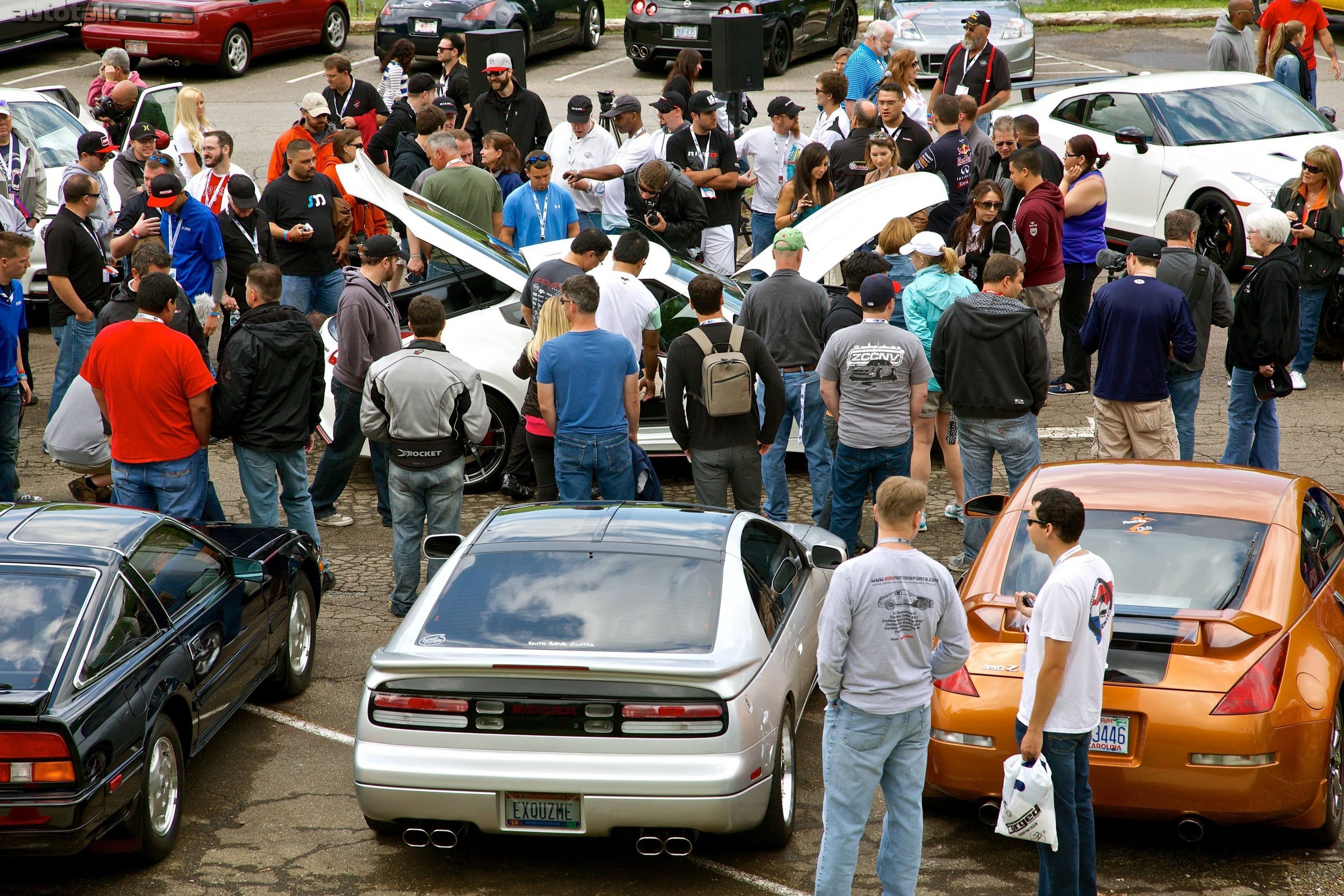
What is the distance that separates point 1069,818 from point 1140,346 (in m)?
4.32

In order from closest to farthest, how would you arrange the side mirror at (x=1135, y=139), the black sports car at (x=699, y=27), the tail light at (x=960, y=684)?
the tail light at (x=960, y=684) < the side mirror at (x=1135, y=139) < the black sports car at (x=699, y=27)

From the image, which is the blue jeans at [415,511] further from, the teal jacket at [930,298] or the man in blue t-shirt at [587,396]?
the teal jacket at [930,298]

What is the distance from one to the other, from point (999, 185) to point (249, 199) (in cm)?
575

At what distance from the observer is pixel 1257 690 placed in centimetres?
514

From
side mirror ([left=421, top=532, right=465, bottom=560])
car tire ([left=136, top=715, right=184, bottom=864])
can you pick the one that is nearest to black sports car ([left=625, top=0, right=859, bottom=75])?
side mirror ([left=421, top=532, right=465, bottom=560])

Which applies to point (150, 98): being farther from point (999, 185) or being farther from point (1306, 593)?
point (1306, 593)

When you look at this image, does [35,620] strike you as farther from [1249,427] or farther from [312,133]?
[312,133]

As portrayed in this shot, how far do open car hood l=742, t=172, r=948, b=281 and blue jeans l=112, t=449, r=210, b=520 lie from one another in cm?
404

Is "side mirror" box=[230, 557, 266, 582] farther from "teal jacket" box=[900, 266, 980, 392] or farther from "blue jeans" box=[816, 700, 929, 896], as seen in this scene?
"teal jacket" box=[900, 266, 980, 392]

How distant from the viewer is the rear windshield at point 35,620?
5078 mm

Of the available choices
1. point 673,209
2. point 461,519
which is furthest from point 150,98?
point 461,519

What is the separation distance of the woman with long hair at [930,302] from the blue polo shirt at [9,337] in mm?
5611

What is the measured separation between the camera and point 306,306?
11.2m

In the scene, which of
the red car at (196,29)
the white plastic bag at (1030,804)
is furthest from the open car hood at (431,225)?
the red car at (196,29)
